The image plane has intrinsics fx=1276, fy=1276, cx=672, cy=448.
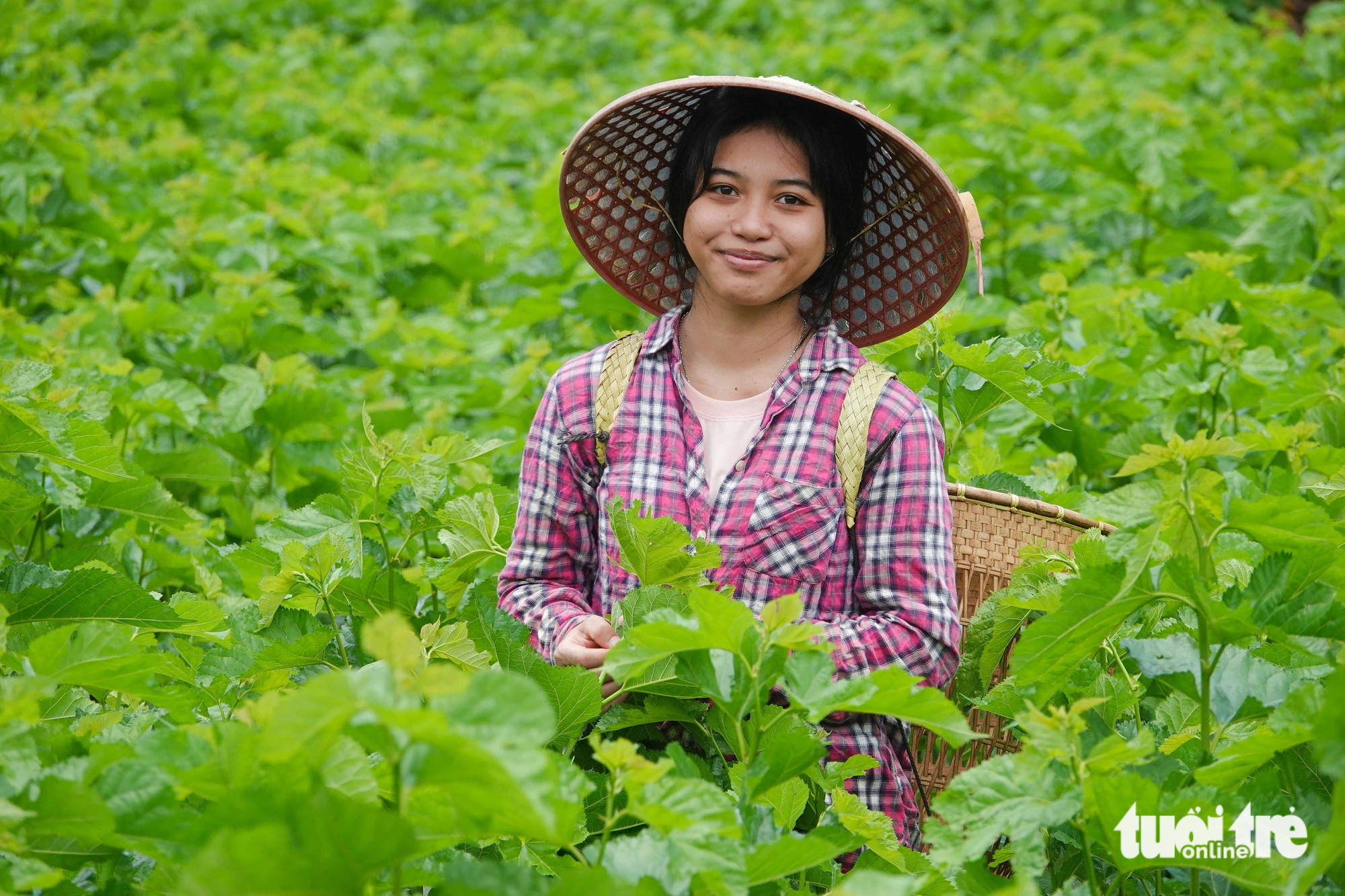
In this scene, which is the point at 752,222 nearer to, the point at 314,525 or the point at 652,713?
the point at 652,713

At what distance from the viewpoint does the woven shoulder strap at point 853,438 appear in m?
1.89

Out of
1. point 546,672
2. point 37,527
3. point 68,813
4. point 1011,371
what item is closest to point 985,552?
point 1011,371

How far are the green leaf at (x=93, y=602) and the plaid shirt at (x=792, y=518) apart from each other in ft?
1.66

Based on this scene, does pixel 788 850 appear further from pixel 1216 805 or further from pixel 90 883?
pixel 90 883

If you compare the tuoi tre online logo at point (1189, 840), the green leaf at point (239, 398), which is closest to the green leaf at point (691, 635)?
the tuoi tre online logo at point (1189, 840)

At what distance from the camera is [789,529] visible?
1.85 meters

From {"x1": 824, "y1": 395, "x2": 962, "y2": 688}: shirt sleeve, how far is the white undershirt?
197 millimetres

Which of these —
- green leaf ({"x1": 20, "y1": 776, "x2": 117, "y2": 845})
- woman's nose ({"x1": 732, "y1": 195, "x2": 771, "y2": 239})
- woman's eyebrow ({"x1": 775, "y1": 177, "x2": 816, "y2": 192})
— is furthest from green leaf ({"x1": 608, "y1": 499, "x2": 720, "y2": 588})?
green leaf ({"x1": 20, "y1": 776, "x2": 117, "y2": 845})

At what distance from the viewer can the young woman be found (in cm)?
186

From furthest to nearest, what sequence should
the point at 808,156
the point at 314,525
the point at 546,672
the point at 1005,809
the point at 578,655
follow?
the point at 314,525 → the point at 808,156 → the point at 578,655 → the point at 546,672 → the point at 1005,809

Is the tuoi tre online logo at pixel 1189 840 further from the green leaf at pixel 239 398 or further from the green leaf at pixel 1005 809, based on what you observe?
the green leaf at pixel 239 398

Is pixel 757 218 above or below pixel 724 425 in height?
above

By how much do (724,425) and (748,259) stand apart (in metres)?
0.26

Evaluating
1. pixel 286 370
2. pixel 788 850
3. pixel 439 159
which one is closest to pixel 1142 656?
pixel 788 850
